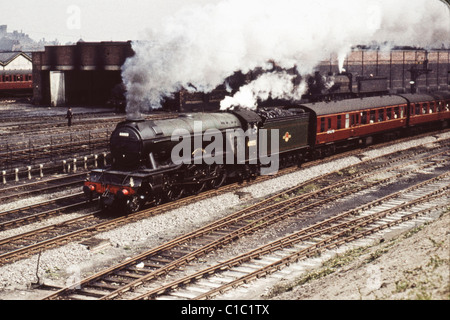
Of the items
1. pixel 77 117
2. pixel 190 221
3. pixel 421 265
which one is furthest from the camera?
pixel 77 117

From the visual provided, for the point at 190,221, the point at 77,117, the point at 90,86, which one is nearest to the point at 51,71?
the point at 90,86

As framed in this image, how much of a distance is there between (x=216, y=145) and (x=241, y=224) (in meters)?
4.55

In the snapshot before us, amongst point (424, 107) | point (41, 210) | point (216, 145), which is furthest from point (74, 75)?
point (41, 210)

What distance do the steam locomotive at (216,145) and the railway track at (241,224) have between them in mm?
2297

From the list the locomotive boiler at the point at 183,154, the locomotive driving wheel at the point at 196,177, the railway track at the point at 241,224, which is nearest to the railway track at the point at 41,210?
the locomotive boiler at the point at 183,154

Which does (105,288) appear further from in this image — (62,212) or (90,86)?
(90,86)

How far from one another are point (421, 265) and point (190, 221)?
8.53 meters

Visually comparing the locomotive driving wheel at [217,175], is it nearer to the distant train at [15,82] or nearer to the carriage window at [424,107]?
the carriage window at [424,107]

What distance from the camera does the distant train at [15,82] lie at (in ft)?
208

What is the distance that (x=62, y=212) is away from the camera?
18359 millimetres

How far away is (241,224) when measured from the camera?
55.2ft

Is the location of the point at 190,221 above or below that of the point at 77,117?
below

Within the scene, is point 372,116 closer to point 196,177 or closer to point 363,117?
point 363,117

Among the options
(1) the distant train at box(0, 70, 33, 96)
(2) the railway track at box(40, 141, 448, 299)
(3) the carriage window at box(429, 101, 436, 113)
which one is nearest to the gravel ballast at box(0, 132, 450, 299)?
(2) the railway track at box(40, 141, 448, 299)
